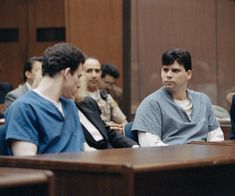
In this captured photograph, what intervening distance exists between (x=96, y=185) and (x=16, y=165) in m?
0.41

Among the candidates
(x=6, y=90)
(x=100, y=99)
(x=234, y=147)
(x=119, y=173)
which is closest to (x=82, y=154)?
(x=119, y=173)

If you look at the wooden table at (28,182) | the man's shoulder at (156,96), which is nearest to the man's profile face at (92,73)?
the man's shoulder at (156,96)

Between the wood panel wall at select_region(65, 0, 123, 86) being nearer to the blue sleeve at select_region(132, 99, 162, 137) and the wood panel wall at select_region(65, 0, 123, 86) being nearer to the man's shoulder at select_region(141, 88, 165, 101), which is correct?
the man's shoulder at select_region(141, 88, 165, 101)

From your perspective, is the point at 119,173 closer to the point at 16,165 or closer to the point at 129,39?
the point at 16,165

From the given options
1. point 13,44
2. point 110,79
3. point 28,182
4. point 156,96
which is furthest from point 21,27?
point 28,182

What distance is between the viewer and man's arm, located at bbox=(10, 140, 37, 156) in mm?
4051

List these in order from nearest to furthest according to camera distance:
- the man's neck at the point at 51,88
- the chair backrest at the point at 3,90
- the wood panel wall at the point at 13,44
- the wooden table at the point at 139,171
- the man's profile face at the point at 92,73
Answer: the wooden table at the point at 139,171 → the man's neck at the point at 51,88 → the man's profile face at the point at 92,73 → the chair backrest at the point at 3,90 → the wood panel wall at the point at 13,44

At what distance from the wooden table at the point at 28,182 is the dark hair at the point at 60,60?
1.34 metres

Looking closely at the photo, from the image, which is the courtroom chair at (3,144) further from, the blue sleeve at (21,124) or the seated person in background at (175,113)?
the seated person in background at (175,113)

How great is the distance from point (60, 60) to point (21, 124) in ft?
1.49

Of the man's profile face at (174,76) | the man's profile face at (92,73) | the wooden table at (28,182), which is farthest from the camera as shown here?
the man's profile face at (92,73)

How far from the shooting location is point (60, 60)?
4395 mm

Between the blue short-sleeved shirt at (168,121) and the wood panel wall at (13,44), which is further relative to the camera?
the wood panel wall at (13,44)

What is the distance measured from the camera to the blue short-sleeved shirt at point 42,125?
4.11 m
